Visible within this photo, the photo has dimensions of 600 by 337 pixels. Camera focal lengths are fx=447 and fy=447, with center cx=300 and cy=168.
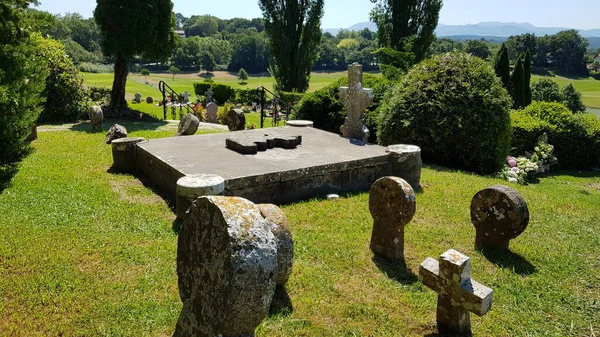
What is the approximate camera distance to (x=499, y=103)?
10.6 m

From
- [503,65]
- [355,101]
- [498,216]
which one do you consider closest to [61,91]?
[355,101]

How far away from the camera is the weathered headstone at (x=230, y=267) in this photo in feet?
8.72

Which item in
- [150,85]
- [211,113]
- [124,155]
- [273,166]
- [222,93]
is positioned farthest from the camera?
[150,85]

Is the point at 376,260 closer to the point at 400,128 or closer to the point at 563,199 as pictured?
the point at 563,199

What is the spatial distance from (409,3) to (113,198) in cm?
2024

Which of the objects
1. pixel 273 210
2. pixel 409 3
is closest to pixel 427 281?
pixel 273 210

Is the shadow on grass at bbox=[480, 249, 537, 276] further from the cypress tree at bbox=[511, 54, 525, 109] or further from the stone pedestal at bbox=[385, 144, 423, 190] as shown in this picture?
the cypress tree at bbox=[511, 54, 525, 109]

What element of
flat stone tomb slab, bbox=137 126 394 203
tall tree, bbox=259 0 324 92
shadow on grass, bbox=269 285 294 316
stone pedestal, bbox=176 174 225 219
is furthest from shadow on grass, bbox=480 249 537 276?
tall tree, bbox=259 0 324 92

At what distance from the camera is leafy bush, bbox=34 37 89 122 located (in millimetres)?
16062

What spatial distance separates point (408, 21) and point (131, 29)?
1417 centimetres

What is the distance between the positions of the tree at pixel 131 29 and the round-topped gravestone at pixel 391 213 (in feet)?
48.0

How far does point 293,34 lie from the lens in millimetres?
26641

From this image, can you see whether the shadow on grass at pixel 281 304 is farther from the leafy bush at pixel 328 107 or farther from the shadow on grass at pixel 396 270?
the leafy bush at pixel 328 107

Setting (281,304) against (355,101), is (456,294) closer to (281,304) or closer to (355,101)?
(281,304)
